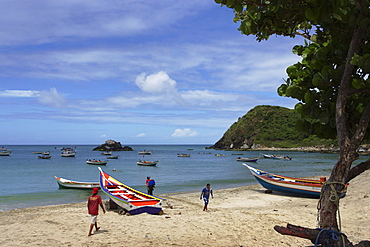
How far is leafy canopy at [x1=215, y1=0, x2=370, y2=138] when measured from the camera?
217 inches

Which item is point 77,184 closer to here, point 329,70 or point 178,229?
point 178,229

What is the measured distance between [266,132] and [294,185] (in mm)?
130550

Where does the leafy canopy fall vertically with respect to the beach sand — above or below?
above

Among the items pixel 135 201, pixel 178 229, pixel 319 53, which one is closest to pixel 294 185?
pixel 135 201

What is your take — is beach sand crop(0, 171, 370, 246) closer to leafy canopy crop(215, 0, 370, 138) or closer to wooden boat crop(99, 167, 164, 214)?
wooden boat crop(99, 167, 164, 214)

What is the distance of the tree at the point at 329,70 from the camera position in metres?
5.35

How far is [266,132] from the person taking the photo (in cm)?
14838

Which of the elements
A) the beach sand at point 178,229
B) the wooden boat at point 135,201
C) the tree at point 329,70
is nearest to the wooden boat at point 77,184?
the wooden boat at point 135,201

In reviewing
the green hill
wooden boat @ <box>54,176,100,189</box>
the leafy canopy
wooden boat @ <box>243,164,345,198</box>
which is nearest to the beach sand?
wooden boat @ <box>243,164,345,198</box>

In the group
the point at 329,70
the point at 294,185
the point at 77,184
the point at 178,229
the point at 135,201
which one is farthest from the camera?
the point at 77,184

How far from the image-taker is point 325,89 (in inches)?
241

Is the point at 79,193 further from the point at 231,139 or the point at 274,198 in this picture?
the point at 231,139

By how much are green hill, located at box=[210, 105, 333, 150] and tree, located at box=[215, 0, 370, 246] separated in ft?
437

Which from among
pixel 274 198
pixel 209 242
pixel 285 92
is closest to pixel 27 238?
pixel 209 242
